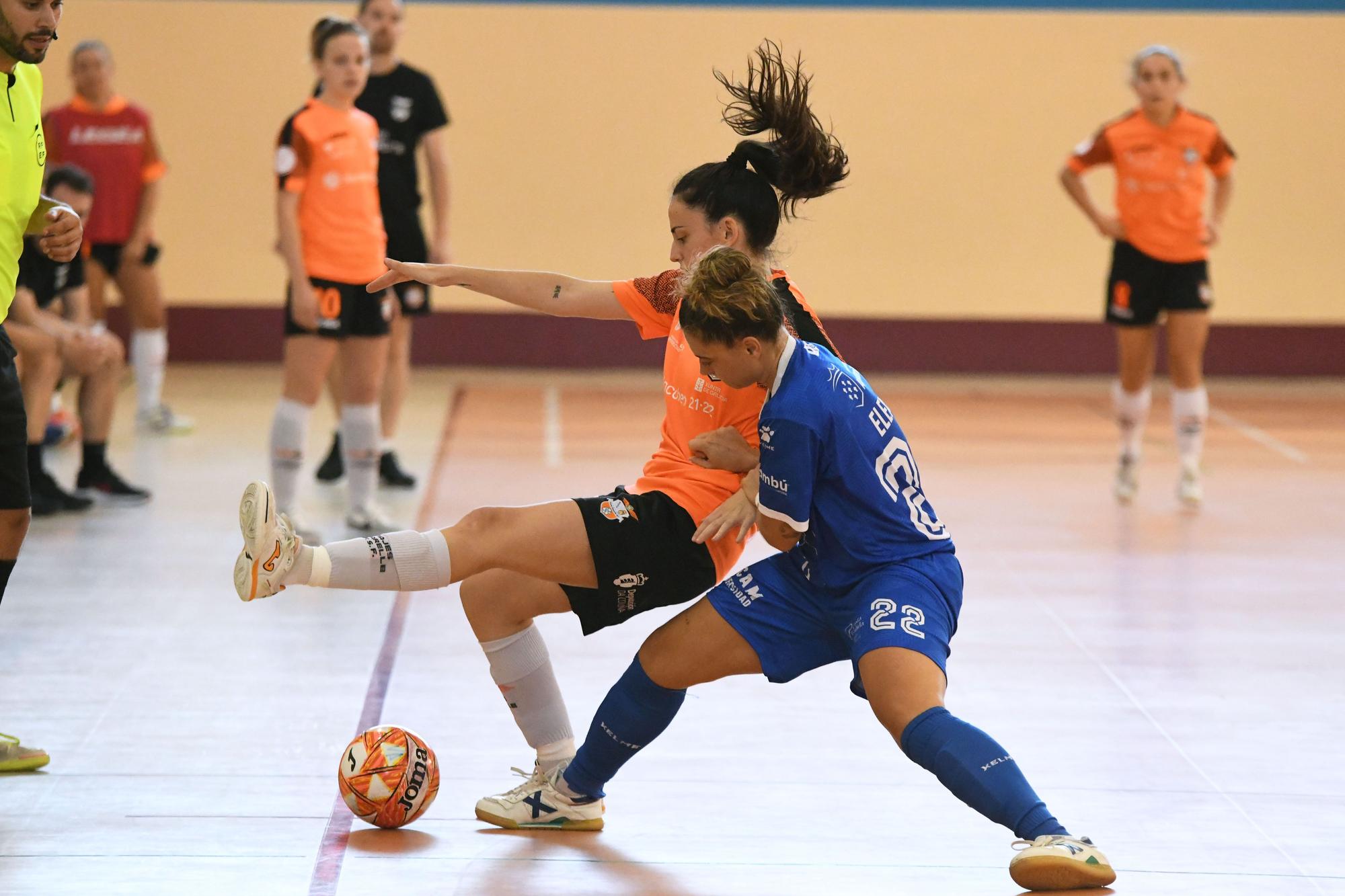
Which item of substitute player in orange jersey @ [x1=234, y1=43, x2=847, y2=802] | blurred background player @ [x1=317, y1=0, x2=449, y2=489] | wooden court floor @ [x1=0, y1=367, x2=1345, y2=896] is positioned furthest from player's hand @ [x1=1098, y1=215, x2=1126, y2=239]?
substitute player in orange jersey @ [x1=234, y1=43, x2=847, y2=802]

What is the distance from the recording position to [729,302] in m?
2.68

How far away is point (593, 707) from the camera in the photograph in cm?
380

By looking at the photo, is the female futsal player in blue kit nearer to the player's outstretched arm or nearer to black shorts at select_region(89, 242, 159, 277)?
the player's outstretched arm

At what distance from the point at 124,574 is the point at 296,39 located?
680 centimetres

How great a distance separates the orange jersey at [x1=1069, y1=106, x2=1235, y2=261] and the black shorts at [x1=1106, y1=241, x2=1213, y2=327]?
43mm

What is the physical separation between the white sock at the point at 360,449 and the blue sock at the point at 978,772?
3.39 metres

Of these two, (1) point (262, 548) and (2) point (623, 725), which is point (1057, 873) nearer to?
(2) point (623, 725)

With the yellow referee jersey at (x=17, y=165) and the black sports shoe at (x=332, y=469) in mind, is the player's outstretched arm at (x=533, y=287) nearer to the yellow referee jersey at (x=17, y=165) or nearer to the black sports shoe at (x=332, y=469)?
the yellow referee jersey at (x=17, y=165)

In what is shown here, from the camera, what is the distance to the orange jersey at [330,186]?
5320mm

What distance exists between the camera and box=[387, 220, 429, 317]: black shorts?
6812 millimetres

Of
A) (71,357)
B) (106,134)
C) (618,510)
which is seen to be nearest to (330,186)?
(71,357)

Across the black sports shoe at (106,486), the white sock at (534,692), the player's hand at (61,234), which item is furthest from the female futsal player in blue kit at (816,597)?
the black sports shoe at (106,486)

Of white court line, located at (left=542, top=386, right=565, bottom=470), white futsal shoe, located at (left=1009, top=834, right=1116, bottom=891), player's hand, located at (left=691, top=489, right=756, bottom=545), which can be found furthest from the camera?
white court line, located at (left=542, top=386, right=565, bottom=470)

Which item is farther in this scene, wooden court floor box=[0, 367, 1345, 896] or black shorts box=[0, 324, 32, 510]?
black shorts box=[0, 324, 32, 510]
